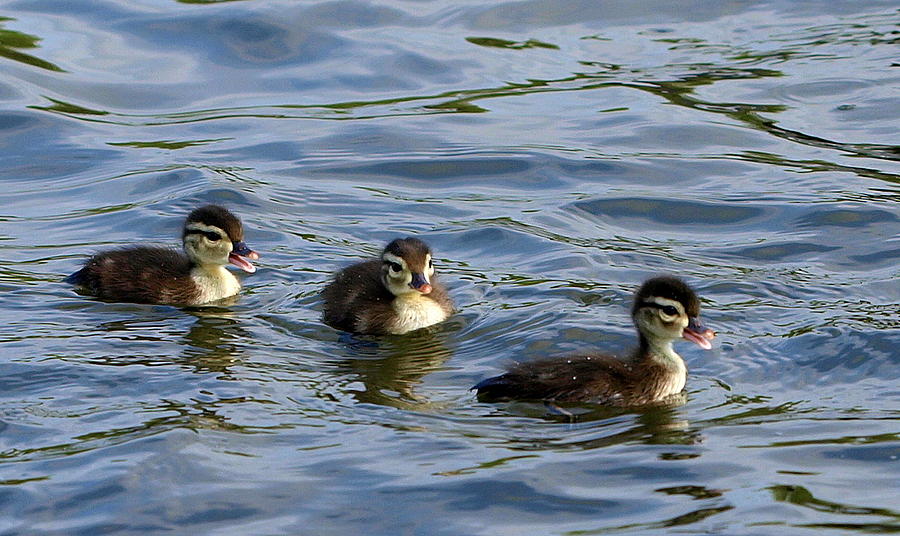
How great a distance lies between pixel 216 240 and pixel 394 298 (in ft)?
4.39

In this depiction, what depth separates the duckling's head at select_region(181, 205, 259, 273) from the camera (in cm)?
1029

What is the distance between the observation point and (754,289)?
10.1m

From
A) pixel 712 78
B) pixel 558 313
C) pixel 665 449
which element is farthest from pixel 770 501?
pixel 712 78

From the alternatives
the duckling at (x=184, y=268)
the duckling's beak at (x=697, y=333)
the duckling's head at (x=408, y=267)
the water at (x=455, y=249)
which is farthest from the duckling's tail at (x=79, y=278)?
the duckling's beak at (x=697, y=333)

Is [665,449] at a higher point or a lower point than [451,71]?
lower

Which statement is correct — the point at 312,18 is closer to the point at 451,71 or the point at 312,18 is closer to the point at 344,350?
the point at 451,71

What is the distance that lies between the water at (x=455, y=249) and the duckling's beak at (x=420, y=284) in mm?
289

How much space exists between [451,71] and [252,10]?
2908mm

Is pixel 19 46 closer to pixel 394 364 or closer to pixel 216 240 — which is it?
pixel 216 240

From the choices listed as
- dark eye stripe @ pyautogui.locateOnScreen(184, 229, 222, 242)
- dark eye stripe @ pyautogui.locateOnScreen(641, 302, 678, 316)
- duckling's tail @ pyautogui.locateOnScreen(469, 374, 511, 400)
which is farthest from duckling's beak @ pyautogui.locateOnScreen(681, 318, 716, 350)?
dark eye stripe @ pyautogui.locateOnScreen(184, 229, 222, 242)

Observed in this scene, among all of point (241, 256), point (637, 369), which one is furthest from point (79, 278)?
point (637, 369)

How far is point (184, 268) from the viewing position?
1034 centimetres

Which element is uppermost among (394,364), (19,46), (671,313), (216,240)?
(19,46)

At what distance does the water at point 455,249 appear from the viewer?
7.04m
